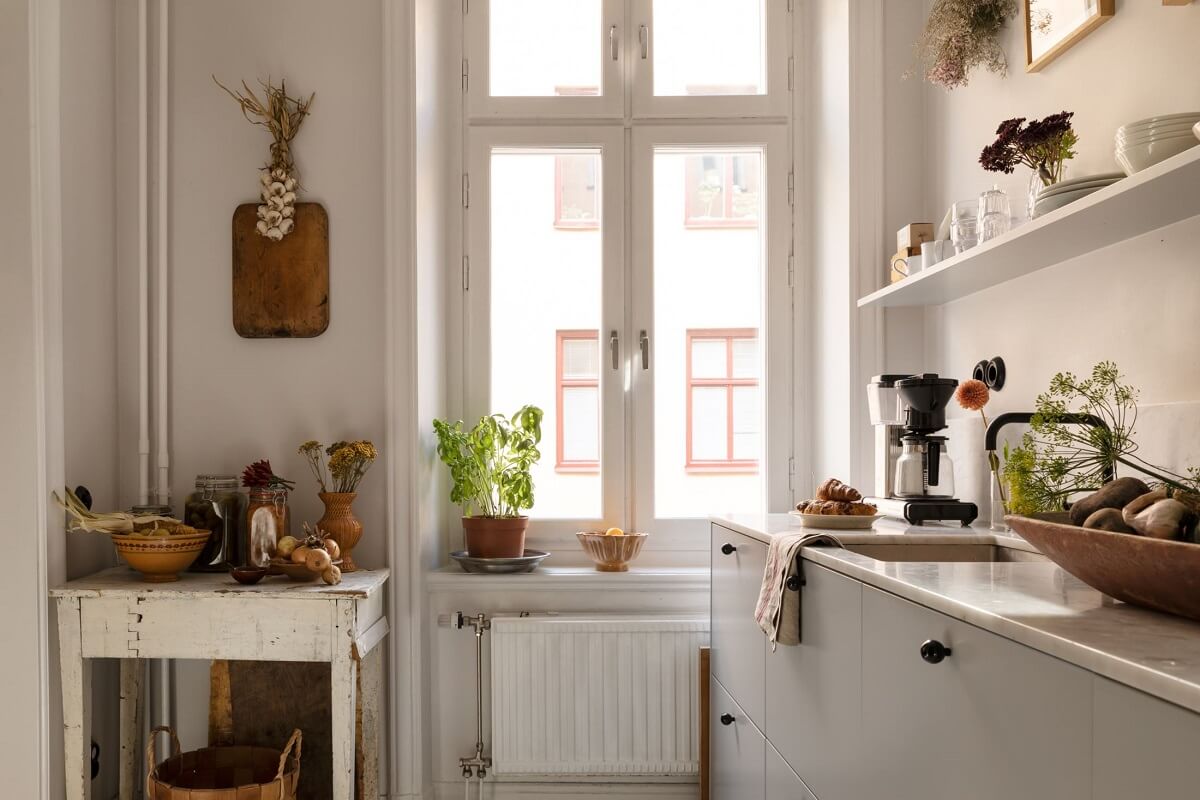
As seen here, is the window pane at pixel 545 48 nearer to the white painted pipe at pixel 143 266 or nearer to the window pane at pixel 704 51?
the window pane at pixel 704 51

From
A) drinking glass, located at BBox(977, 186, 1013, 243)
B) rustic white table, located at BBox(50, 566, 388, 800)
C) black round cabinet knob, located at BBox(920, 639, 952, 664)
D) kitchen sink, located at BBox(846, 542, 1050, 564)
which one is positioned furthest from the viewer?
rustic white table, located at BBox(50, 566, 388, 800)

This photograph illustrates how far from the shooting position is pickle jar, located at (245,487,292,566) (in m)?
2.22

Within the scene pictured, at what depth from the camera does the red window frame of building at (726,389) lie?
2.91 m

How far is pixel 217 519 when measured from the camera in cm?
237

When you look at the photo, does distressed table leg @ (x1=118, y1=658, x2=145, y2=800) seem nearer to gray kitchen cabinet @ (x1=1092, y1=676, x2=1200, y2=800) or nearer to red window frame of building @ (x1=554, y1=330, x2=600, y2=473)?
red window frame of building @ (x1=554, y1=330, x2=600, y2=473)

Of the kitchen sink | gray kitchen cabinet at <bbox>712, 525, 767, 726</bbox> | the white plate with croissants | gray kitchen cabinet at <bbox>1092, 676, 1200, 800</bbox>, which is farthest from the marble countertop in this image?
gray kitchen cabinet at <bbox>712, 525, 767, 726</bbox>

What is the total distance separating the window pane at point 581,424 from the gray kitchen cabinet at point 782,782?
1.25m

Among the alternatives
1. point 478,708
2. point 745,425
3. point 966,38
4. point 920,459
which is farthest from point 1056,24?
point 478,708

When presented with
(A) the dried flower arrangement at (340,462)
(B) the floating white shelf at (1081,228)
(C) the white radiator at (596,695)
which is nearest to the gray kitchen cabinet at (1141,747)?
(B) the floating white shelf at (1081,228)

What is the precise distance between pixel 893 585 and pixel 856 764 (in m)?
0.34

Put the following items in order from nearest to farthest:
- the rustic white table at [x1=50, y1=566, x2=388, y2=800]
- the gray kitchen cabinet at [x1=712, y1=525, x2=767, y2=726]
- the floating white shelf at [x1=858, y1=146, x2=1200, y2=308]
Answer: the floating white shelf at [x1=858, y1=146, x2=1200, y2=308] → the gray kitchen cabinet at [x1=712, y1=525, x2=767, y2=726] → the rustic white table at [x1=50, y1=566, x2=388, y2=800]

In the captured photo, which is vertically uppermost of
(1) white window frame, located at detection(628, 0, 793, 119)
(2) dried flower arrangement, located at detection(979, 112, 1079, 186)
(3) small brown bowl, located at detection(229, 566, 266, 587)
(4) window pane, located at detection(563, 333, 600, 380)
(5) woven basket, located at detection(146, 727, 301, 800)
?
(1) white window frame, located at detection(628, 0, 793, 119)

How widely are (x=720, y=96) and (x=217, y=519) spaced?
1.99 meters

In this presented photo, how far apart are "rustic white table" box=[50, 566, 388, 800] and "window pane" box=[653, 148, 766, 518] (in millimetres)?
1171
